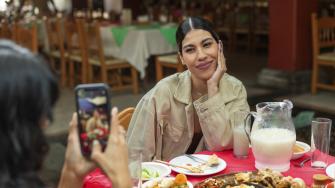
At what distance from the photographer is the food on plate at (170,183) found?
144 centimetres

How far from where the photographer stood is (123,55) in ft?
18.8

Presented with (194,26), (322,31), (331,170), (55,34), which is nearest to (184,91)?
(194,26)

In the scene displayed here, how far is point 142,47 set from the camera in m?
5.55

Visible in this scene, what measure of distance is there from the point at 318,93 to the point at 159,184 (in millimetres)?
4431

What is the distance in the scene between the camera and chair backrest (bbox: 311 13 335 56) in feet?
17.2

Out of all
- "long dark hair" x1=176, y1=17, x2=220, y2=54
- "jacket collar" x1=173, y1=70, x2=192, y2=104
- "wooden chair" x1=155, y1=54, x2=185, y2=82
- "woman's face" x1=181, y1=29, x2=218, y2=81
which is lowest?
"wooden chair" x1=155, y1=54, x2=185, y2=82

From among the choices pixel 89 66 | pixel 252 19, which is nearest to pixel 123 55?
pixel 89 66

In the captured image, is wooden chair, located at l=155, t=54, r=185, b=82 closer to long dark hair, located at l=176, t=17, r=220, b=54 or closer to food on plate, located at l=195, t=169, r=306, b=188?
long dark hair, located at l=176, t=17, r=220, b=54

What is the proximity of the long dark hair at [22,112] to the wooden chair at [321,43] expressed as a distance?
4765 millimetres

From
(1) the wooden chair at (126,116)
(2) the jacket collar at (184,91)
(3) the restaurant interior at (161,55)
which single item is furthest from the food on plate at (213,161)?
(3) the restaurant interior at (161,55)

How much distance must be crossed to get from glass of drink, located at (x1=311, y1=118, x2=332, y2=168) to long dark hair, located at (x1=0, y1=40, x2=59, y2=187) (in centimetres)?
109

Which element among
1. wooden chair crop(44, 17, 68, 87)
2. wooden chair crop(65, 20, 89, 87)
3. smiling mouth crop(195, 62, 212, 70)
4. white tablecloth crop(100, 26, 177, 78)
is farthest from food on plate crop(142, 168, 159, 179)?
wooden chair crop(44, 17, 68, 87)

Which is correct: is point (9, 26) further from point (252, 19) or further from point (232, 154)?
point (232, 154)

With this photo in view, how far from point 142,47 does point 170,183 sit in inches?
165
